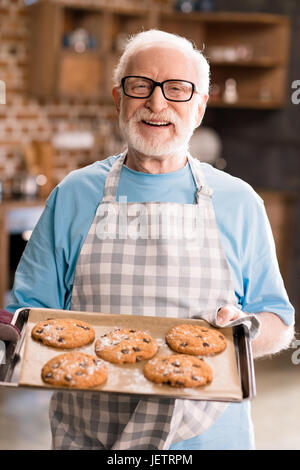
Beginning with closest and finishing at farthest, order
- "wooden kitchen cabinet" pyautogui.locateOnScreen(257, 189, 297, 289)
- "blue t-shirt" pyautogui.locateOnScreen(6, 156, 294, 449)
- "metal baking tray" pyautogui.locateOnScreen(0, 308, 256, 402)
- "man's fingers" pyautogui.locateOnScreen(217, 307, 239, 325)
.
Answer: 1. "metal baking tray" pyautogui.locateOnScreen(0, 308, 256, 402)
2. "man's fingers" pyautogui.locateOnScreen(217, 307, 239, 325)
3. "blue t-shirt" pyautogui.locateOnScreen(6, 156, 294, 449)
4. "wooden kitchen cabinet" pyautogui.locateOnScreen(257, 189, 297, 289)

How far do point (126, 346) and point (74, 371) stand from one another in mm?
154

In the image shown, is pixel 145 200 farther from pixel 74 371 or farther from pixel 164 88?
pixel 74 371

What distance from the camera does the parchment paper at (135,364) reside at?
1410 mm

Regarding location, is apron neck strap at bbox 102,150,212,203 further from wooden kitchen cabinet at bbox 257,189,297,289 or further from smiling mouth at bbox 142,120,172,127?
wooden kitchen cabinet at bbox 257,189,297,289

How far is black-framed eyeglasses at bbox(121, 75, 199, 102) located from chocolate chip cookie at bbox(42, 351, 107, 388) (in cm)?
63

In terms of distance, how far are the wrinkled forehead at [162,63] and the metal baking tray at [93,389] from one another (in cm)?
58

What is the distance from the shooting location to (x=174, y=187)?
1.68 meters

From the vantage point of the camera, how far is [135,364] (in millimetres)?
1564

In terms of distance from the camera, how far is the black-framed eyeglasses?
1.58m

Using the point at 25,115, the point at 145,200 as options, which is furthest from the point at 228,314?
the point at 25,115

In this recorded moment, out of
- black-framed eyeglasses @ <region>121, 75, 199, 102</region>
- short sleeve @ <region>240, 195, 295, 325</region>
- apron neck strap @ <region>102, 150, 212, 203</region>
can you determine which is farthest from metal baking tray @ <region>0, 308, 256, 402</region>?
black-framed eyeglasses @ <region>121, 75, 199, 102</region>

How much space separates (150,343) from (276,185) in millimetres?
4363

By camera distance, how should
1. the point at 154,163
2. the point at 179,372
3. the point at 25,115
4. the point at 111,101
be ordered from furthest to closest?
the point at 111,101 < the point at 25,115 < the point at 154,163 < the point at 179,372
